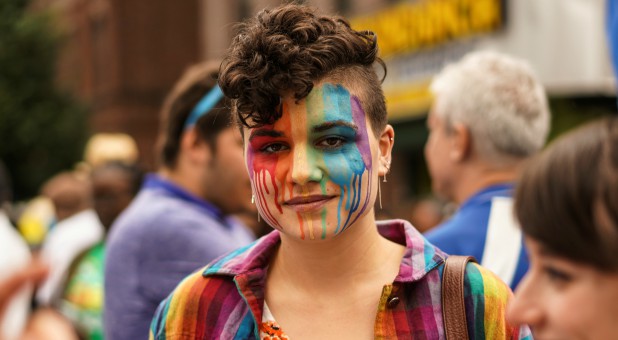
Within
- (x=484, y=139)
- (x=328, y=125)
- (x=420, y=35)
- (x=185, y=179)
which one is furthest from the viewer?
(x=420, y=35)

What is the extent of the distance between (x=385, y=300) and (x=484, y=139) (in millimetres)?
1477

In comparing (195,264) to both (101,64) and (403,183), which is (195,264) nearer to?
(403,183)

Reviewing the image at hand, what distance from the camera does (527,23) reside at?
11.6 metres

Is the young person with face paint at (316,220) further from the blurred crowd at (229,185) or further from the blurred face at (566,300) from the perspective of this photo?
the blurred crowd at (229,185)

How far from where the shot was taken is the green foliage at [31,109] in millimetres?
25953

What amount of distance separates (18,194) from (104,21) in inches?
299

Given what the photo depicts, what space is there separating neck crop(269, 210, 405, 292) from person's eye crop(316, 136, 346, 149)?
21cm

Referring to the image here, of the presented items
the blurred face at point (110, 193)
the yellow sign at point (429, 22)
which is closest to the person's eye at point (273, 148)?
the blurred face at point (110, 193)

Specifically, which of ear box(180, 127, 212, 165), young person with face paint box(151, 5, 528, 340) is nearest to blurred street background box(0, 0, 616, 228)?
ear box(180, 127, 212, 165)

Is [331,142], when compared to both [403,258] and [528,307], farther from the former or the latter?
[528,307]

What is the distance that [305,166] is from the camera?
2.23 meters

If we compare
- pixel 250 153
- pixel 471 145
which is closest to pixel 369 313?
pixel 250 153

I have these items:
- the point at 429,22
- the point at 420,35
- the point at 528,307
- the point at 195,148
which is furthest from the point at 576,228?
the point at 420,35

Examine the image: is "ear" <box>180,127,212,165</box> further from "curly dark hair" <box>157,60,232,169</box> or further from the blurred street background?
the blurred street background
